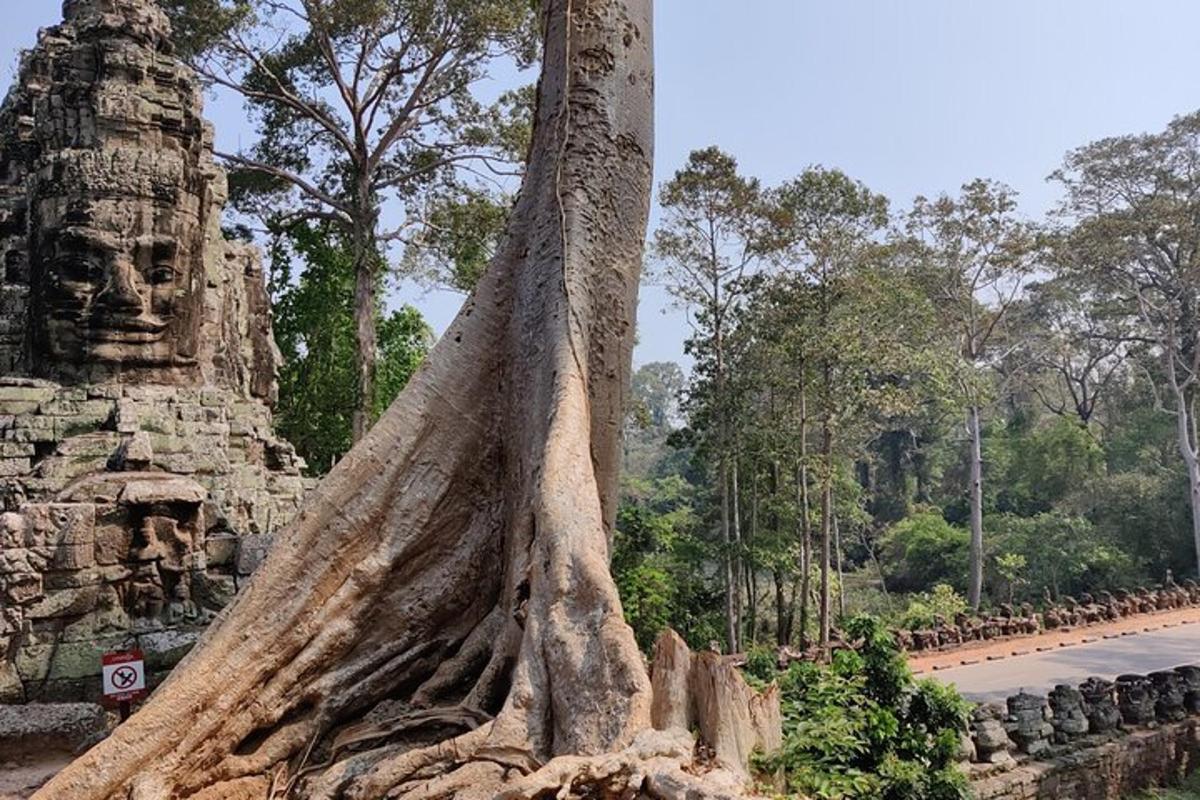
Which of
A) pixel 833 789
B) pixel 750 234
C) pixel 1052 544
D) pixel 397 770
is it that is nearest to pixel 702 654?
pixel 833 789

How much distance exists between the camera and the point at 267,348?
10906 mm

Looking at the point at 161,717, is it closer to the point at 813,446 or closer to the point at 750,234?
the point at 750,234

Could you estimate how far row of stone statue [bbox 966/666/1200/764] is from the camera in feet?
20.3

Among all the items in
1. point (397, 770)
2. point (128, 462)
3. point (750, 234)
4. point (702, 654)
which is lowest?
point (397, 770)

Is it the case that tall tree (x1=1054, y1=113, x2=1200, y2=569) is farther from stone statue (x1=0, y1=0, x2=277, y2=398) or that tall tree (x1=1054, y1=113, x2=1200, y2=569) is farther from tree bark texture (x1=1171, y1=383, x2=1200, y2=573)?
stone statue (x1=0, y1=0, x2=277, y2=398)

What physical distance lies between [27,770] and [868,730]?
11.2ft

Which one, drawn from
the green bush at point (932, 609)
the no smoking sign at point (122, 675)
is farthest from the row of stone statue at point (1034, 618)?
the no smoking sign at point (122, 675)

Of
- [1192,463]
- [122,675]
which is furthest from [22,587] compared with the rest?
[1192,463]

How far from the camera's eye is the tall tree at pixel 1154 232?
17.6m

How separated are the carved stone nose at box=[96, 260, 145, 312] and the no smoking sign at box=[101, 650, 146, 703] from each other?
352 cm

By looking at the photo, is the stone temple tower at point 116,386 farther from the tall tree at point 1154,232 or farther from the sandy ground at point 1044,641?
the tall tree at point 1154,232

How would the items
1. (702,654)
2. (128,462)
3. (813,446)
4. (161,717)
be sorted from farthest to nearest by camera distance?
(813,446)
(128,462)
(161,717)
(702,654)

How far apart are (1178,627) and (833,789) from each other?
1307 centimetres

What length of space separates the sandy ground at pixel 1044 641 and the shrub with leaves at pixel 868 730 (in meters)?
5.60
